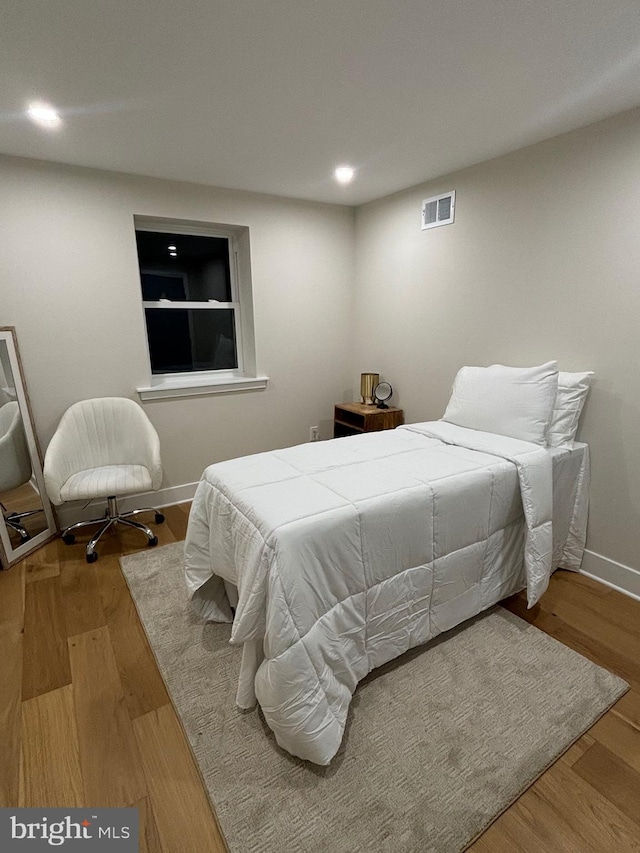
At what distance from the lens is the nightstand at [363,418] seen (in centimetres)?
343

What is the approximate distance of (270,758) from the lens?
55.4 inches

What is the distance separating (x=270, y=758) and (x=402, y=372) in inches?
110

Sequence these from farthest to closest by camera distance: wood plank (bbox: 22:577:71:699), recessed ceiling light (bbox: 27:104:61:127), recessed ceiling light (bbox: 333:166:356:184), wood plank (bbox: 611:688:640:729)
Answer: recessed ceiling light (bbox: 333:166:356:184)
recessed ceiling light (bbox: 27:104:61:127)
wood plank (bbox: 22:577:71:699)
wood plank (bbox: 611:688:640:729)

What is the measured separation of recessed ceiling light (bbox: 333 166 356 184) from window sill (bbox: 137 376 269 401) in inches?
63.2

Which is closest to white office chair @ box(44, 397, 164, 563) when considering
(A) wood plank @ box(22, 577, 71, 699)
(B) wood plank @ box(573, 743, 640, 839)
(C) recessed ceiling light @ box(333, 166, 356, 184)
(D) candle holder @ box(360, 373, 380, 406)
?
(A) wood plank @ box(22, 577, 71, 699)

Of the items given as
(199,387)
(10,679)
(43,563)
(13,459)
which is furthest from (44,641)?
(199,387)

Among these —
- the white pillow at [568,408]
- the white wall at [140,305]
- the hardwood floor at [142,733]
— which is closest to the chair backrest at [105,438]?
the white wall at [140,305]

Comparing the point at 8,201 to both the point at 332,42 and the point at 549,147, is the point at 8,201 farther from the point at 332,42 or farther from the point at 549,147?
the point at 549,147

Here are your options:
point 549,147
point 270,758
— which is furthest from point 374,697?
point 549,147

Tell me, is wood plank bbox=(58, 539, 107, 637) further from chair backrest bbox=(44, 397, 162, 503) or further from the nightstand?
the nightstand

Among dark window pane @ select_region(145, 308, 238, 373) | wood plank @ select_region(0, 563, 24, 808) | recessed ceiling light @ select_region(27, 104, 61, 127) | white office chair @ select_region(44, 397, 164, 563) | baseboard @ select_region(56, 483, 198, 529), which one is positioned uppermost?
recessed ceiling light @ select_region(27, 104, 61, 127)

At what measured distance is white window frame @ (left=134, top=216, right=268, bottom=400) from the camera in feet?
10.4

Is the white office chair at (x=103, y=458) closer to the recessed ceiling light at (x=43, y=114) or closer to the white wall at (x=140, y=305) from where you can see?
the white wall at (x=140, y=305)

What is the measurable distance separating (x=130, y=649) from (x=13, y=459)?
1496 mm
